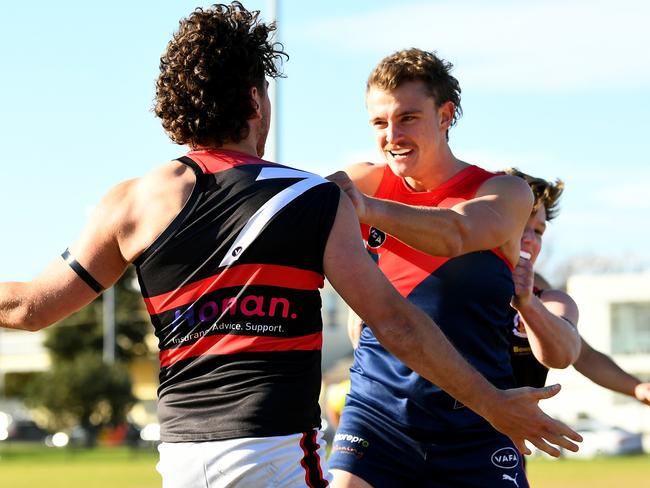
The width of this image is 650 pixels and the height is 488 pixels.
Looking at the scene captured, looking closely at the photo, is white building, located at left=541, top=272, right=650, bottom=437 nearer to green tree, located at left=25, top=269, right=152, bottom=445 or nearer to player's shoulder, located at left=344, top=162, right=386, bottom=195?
green tree, located at left=25, top=269, right=152, bottom=445

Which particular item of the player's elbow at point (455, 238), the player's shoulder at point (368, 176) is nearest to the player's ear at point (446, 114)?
the player's shoulder at point (368, 176)

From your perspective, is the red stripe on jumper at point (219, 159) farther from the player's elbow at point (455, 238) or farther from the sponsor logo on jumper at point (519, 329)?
the sponsor logo on jumper at point (519, 329)

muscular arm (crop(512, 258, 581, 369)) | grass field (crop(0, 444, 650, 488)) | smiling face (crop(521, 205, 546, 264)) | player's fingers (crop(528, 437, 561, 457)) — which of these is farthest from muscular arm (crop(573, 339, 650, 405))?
grass field (crop(0, 444, 650, 488))

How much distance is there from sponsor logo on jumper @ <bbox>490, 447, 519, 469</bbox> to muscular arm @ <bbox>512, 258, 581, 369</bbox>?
0.65 m

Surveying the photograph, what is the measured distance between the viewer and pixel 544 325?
5.97 meters

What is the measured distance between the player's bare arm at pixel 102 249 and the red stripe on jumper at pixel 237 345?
1.22ft

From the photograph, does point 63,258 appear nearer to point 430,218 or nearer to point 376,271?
point 376,271

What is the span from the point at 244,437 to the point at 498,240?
1.93 metres

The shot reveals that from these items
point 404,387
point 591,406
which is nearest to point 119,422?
point 591,406

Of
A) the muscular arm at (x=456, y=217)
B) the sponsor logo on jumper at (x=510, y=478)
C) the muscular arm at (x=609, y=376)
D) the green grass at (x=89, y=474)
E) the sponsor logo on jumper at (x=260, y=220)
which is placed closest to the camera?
the sponsor logo on jumper at (x=260, y=220)

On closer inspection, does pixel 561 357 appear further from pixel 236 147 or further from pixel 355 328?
pixel 236 147

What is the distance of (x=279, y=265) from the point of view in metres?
3.90

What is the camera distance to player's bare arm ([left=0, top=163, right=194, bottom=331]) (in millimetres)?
3977

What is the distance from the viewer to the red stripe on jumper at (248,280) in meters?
3.90
